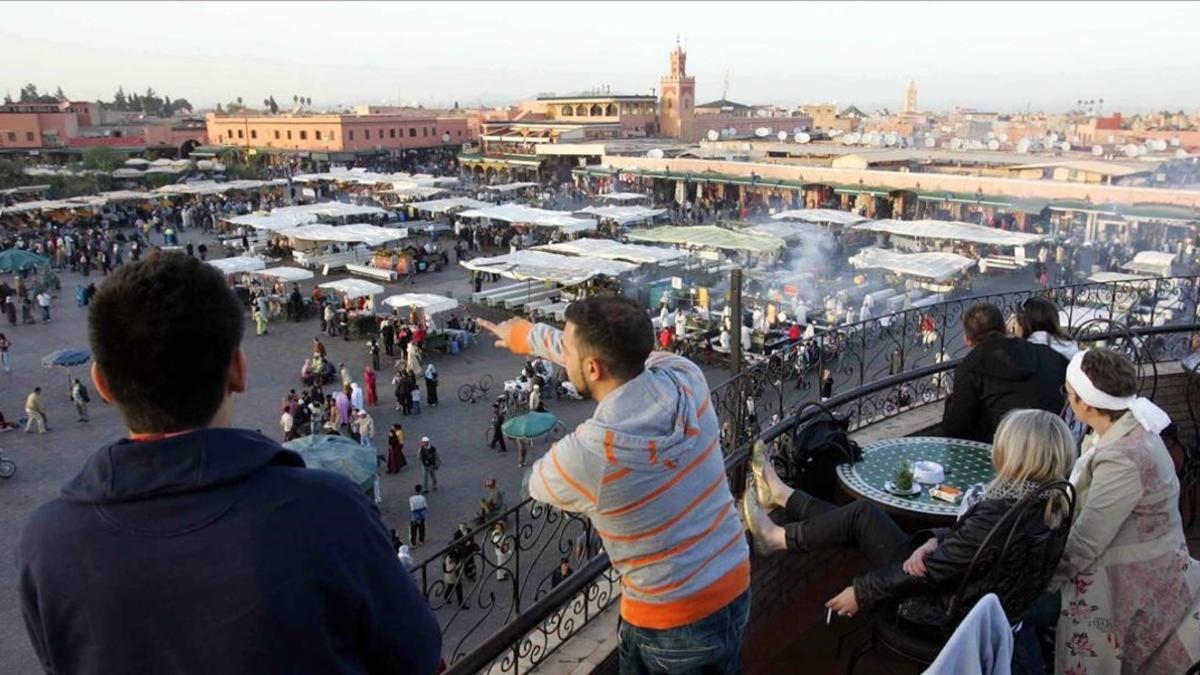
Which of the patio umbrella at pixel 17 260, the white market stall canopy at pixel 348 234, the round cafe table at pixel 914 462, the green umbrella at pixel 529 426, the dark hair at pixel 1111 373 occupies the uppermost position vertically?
the dark hair at pixel 1111 373

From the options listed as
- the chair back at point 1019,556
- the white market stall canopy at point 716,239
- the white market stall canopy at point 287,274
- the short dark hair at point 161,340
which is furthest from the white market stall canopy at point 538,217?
the short dark hair at point 161,340

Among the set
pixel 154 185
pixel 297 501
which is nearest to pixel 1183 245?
pixel 297 501

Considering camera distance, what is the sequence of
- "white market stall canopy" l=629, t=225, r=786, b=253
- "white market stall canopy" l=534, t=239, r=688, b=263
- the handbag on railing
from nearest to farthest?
the handbag on railing < "white market stall canopy" l=534, t=239, r=688, b=263 < "white market stall canopy" l=629, t=225, r=786, b=253

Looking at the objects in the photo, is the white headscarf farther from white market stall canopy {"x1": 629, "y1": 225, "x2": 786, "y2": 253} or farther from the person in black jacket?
white market stall canopy {"x1": 629, "y1": 225, "x2": 786, "y2": 253}

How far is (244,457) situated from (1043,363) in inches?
149

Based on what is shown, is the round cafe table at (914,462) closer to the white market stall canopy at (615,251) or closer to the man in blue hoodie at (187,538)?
the man in blue hoodie at (187,538)

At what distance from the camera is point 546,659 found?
310 centimetres

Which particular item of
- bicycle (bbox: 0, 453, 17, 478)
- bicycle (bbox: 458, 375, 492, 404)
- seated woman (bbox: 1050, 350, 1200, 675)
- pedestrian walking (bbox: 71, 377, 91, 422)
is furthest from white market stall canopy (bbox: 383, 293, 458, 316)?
seated woman (bbox: 1050, 350, 1200, 675)

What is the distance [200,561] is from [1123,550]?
291cm

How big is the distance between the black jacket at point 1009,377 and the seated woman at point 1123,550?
99cm

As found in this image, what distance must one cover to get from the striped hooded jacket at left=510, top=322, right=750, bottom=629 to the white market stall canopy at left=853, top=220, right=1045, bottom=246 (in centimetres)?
2195

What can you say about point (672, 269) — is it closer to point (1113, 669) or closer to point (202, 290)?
point (1113, 669)

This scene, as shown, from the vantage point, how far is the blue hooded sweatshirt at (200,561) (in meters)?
1.15

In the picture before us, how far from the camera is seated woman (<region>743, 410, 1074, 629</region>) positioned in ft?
8.82
